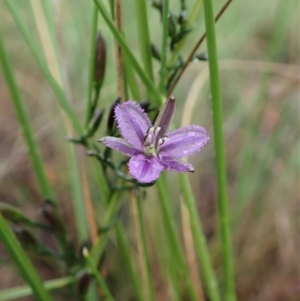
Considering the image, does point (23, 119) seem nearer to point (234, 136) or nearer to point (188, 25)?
point (188, 25)

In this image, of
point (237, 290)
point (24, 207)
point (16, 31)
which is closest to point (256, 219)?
point (237, 290)

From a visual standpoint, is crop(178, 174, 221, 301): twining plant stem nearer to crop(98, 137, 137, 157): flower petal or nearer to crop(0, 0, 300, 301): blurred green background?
crop(98, 137, 137, 157): flower petal

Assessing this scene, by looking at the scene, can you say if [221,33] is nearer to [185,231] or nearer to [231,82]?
[231,82]

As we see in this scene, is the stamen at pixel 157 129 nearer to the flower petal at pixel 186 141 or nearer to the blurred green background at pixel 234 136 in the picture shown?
the flower petal at pixel 186 141

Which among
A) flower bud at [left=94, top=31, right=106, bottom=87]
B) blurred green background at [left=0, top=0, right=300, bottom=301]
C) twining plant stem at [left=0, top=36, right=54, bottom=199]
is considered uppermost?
flower bud at [left=94, top=31, right=106, bottom=87]

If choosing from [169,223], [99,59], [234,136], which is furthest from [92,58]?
[234,136]

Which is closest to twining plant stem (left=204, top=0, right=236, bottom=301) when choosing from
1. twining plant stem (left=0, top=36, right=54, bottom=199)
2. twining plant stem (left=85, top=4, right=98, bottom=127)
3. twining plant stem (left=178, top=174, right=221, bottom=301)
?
twining plant stem (left=178, top=174, right=221, bottom=301)

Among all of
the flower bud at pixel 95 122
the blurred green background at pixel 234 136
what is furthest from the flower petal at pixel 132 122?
the blurred green background at pixel 234 136

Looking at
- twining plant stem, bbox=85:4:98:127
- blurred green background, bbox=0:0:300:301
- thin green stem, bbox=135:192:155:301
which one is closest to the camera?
twining plant stem, bbox=85:4:98:127
